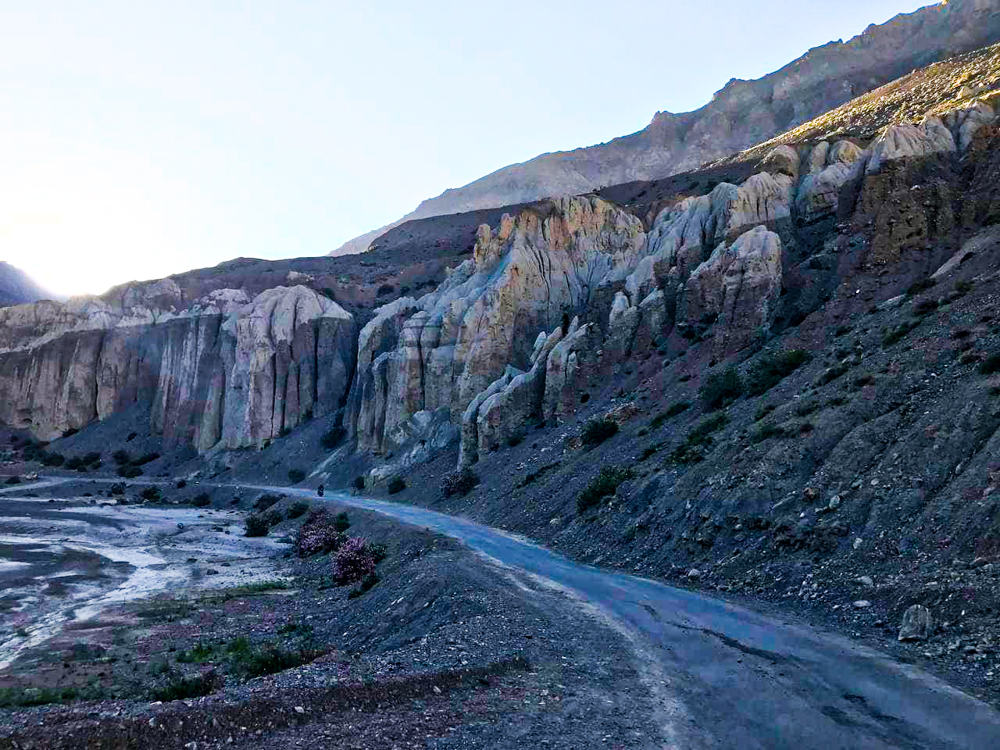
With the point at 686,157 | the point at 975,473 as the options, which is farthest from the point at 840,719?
the point at 686,157

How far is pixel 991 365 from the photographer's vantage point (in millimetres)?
18203

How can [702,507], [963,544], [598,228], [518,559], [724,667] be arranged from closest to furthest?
[724,667], [963,544], [702,507], [518,559], [598,228]

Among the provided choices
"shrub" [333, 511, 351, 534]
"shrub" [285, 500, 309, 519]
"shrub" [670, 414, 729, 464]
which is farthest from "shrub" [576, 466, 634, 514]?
"shrub" [285, 500, 309, 519]

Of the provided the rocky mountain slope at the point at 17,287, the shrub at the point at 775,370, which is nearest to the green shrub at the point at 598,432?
the shrub at the point at 775,370

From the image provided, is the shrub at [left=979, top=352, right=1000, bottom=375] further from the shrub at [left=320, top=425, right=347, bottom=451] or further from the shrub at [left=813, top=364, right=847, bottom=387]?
the shrub at [left=320, top=425, right=347, bottom=451]

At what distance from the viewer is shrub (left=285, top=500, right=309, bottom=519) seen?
47.0m

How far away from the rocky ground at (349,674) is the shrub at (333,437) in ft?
146

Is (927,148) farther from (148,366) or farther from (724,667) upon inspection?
(148,366)

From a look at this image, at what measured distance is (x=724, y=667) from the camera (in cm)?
1085

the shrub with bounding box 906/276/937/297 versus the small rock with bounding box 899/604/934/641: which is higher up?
the shrub with bounding box 906/276/937/297

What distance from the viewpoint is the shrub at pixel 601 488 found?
27500 millimetres

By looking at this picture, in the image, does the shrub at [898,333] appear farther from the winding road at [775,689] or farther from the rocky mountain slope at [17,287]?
the rocky mountain slope at [17,287]

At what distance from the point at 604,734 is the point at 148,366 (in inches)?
3748

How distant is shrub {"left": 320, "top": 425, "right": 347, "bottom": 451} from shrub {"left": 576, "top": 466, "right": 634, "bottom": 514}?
43.8 meters
